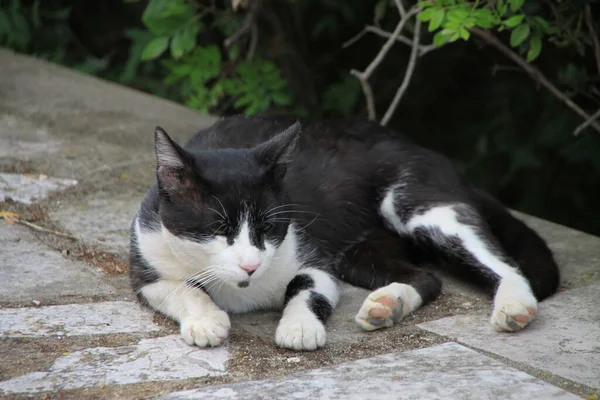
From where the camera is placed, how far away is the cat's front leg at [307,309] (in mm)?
2781

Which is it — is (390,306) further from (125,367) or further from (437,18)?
(437,18)

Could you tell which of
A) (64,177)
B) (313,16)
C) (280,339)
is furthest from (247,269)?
(313,16)

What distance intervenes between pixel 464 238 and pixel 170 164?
4.05 feet

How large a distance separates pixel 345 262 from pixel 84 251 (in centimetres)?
108

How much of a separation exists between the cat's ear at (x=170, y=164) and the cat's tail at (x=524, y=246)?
137 cm

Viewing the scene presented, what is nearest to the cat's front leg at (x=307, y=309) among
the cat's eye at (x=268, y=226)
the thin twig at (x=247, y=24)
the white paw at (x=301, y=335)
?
the white paw at (x=301, y=335)

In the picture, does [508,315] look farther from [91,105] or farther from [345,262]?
[91,105]

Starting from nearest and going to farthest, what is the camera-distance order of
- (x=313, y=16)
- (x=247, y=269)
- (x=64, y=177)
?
(x=247, y=269)
(x=64, y=177)
(x=313, y=16)

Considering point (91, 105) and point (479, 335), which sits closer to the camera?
point (479, 335)

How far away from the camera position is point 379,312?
294 cm

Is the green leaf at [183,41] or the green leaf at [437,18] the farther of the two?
the green leaf at [183,41]

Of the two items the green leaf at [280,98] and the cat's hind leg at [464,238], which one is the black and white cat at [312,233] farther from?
the green leaf at [280,98]

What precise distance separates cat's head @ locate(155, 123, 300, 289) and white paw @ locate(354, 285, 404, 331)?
38 cm

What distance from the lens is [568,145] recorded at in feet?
15.9
